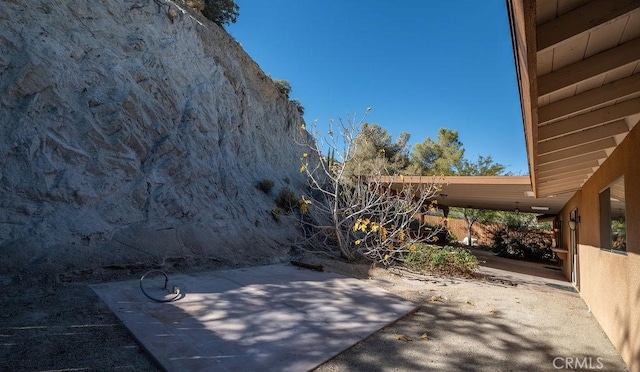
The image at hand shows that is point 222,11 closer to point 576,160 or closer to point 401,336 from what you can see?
point 576,160

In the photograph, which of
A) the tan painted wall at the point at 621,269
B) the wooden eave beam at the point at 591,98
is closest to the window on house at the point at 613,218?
the tan painted wall at the point at 621,269

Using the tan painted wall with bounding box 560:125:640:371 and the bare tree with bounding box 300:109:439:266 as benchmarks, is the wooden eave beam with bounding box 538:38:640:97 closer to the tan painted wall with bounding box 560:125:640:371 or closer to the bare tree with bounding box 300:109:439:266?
the tan painted wall with bounding box 560:125:640:371

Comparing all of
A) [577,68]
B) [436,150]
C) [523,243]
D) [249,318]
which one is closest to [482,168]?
[436,150]

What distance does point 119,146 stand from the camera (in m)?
6.85

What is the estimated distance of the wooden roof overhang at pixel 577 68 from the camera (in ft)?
5.23

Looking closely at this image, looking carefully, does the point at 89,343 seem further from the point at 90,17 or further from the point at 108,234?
the point at 90,17

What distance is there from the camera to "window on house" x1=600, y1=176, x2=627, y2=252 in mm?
3527

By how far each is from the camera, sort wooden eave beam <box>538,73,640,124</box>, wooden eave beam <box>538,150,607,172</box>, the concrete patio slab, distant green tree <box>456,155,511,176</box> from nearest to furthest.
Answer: wooden eave beam <box>538,73,640,124</box> < the concrete patio slab < wooden eave beam <box>538,150,607,172</box> < distant green tree <box>456,155,511,176</box>

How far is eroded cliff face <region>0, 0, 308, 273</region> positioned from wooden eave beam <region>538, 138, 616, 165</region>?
19.2 feet

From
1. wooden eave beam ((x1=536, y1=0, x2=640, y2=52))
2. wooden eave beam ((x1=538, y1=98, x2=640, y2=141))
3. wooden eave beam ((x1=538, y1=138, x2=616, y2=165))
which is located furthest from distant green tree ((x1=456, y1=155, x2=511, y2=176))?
wooden eave beam ((x1=536, y1=0, x2=640, y2=52))

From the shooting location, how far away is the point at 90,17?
25.1 ft

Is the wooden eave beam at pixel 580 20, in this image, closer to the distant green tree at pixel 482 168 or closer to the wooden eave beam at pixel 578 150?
the wooden eave beam at pixel 578 150

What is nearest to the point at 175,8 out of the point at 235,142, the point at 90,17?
the point at 90,17

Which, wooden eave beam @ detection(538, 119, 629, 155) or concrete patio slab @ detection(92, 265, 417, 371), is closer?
concrete patio slab @ detection(92, 265, 417, 371)
